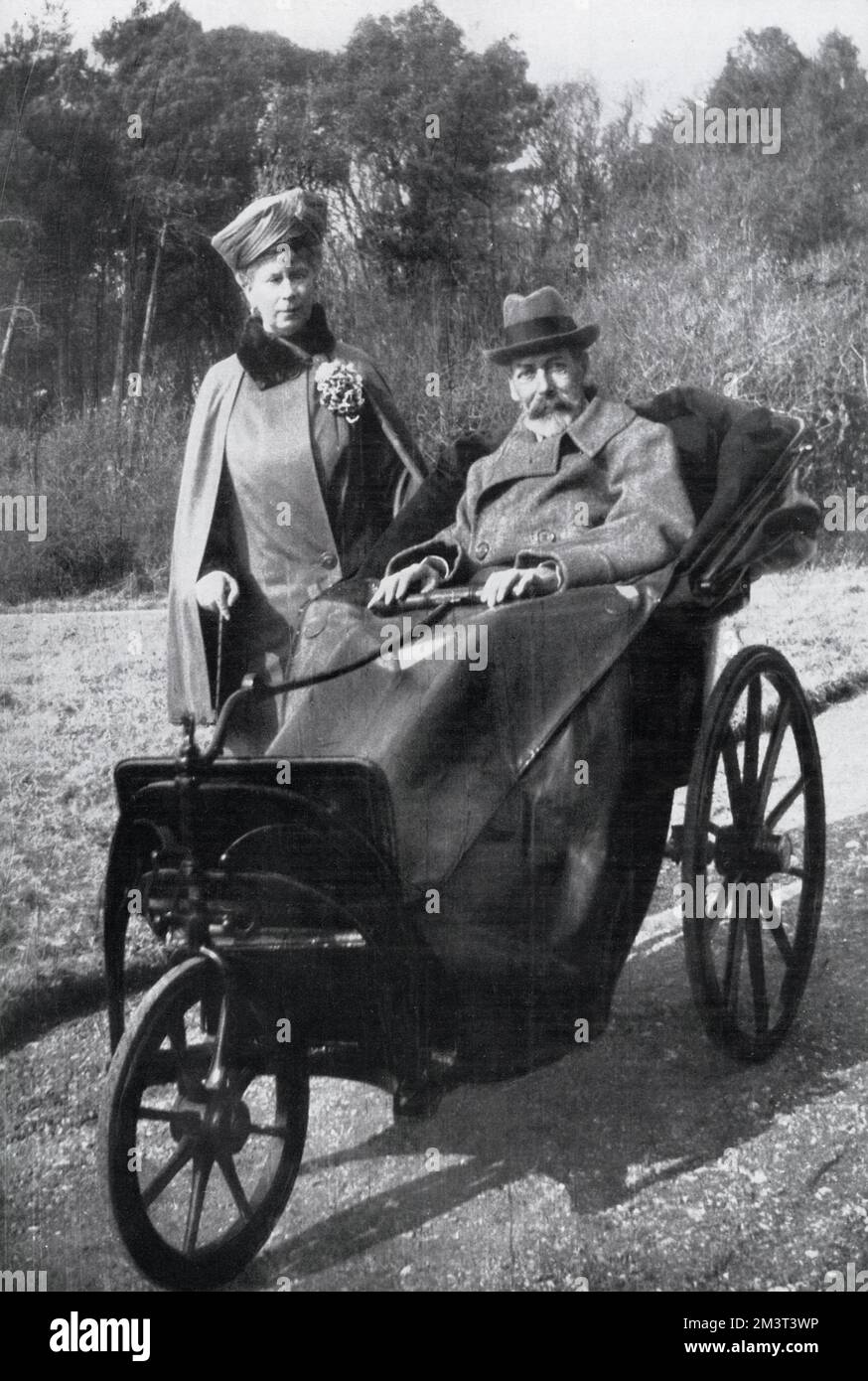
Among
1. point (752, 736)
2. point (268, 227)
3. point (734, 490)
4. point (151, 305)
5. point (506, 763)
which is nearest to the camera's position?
point (506, 763)

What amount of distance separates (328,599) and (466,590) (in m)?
0.33

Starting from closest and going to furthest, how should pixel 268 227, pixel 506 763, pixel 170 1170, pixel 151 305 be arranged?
pixel 170 1170 < pixel 506 763 < pixel 268 227 < pixel 151 305

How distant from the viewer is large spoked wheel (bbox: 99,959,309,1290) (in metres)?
2.50

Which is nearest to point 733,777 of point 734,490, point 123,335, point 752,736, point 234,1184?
point 752,736

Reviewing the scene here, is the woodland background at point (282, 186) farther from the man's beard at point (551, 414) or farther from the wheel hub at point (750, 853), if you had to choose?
the wheel hub at point (750, 853)

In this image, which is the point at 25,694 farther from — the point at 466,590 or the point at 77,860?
the point at 466,590

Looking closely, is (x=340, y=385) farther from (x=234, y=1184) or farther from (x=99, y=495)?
(x=234, y=1184)

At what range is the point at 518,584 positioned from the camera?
3.12 metres

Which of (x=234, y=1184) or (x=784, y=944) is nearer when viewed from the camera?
(x=234, y=1184)

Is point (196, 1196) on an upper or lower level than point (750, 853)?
lower

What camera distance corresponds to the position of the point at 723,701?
3.54 metres

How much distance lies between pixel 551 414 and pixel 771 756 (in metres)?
1.12

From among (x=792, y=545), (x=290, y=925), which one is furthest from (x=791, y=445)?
(x=290, y=925)

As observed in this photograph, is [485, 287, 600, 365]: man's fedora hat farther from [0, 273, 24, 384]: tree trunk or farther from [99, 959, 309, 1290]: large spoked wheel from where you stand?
[99, 959, 309, 1290]: large spoked wheel
